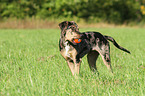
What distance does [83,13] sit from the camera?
A: 32.4 m

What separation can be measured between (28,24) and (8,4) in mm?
8839

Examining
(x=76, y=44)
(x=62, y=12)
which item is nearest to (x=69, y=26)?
(x=76, y=44)

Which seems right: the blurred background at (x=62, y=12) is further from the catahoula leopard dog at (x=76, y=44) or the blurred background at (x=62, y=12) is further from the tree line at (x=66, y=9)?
the catahoula leopard dog at (x=76, y=44)

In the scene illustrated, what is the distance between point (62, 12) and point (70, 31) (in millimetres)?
26315

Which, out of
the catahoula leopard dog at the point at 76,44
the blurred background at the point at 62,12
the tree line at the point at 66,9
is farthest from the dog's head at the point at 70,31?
the tree line at the point at 66,9

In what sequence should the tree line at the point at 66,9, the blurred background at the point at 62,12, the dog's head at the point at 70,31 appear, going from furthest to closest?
the tree line at the point at 66,9 → the blurred background at the point at 62,12 → the dog's head at the point at 70,31

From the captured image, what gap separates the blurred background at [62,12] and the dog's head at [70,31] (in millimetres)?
19625

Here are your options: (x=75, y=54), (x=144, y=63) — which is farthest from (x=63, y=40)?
(x=144, y=63)

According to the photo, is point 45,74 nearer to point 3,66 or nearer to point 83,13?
point 3,66

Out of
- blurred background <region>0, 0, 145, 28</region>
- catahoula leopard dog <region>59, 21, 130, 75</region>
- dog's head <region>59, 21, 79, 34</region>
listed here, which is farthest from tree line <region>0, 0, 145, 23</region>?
dog's head <region>59, 21, 79, 34</region>

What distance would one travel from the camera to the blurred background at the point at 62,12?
23.0 meters

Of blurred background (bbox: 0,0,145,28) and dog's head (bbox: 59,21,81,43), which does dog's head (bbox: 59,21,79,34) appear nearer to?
dog's head (bbox: 59,21,81,43)

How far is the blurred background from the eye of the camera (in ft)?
75.5

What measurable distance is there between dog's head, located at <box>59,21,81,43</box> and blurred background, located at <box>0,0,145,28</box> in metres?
19.6
